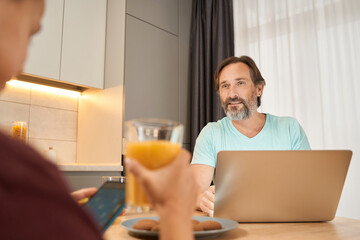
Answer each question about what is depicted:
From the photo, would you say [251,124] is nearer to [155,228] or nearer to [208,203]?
[208,203]

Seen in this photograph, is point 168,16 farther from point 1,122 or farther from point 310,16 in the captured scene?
point 1,122

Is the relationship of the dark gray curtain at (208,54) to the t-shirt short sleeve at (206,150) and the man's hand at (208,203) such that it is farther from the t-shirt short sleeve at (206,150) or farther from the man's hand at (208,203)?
the man's hand at (208,203)

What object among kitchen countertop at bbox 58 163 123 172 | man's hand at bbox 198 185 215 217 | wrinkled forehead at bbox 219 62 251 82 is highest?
wrinkled forehead at bbox 219 62 251 82

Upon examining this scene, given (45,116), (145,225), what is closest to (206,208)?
(145,225)

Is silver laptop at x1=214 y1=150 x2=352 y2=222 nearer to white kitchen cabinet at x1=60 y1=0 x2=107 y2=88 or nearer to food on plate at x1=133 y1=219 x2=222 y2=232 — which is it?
food on plate at x1=133 y1=219 x2=222 y2=232

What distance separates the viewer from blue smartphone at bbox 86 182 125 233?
0.50 m

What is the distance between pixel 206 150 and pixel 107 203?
133 centimetres

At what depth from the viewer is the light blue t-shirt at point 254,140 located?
182 cm

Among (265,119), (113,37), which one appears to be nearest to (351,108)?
(265,119)

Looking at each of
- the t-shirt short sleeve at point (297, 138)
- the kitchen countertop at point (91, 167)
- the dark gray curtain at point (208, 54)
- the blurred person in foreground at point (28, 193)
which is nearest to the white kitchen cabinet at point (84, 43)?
the kitchen countertop at point (91, 167)

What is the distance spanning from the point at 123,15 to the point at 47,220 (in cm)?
272

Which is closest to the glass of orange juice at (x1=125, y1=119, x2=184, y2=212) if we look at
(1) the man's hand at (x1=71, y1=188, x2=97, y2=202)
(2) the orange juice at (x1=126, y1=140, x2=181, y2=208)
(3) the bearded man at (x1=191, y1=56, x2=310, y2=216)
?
(2) the orange juice at (x1=126, y1=140, x2=181, y2=208)

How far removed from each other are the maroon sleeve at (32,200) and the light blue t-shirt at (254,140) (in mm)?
1556

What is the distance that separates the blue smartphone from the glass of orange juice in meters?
0.02
